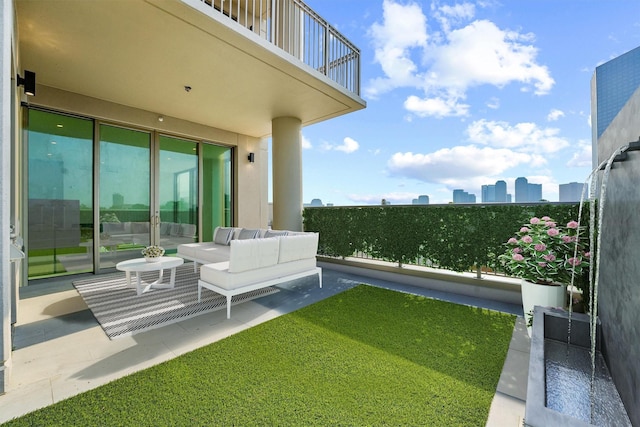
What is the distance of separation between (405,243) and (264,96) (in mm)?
3771

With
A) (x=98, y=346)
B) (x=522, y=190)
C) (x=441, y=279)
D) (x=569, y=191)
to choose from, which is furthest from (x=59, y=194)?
(x=569, y=191)

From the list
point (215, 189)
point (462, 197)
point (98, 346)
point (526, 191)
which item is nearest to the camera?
point (98, 346)

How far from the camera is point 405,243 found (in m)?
5.01

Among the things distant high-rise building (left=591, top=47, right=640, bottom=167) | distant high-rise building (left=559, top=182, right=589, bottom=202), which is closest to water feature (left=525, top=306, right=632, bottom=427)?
distant high-rise building (left=559, top=182, right=589, bottom=202)

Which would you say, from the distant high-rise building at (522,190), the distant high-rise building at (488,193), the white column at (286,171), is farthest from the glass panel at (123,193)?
the distant high-rise building at (522,190)

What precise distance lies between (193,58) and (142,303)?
11.3 feet

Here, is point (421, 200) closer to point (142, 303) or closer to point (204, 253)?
point (204, 253)

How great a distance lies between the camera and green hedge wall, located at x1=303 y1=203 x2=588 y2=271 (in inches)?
155

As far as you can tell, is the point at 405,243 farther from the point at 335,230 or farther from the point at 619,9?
the point at 619,9

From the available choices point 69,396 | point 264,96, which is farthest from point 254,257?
point 264,96

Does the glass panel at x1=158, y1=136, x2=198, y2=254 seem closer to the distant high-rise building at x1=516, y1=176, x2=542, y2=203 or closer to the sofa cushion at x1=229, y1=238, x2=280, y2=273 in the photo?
the sofa cushion at x1=229, y1=238, x2=280, y2=273

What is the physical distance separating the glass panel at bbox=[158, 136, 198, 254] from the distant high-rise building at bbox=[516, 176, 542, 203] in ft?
22.2

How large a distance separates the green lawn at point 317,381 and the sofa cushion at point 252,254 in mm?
790

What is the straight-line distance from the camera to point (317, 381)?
6.72 ft
